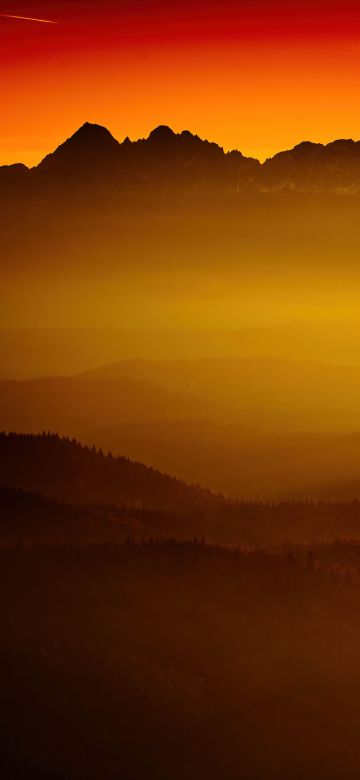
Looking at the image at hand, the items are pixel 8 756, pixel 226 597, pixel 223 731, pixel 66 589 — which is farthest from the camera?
pixel 226 597

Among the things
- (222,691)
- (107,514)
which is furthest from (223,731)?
(107,514)

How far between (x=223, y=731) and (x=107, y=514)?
58.5 m

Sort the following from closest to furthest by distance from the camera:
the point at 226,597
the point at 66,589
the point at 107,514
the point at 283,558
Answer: the point at 66,589 → the point at 226,597 → the point at 283,558 → the point at 107,514

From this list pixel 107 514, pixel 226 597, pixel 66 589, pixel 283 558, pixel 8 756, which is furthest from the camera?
pixel 107 514

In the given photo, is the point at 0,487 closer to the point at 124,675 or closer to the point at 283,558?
the point at 283,558

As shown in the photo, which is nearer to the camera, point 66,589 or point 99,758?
point 99,758

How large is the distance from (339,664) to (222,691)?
1620cm

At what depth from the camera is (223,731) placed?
101812 millimetres

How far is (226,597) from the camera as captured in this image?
122250 millimetres

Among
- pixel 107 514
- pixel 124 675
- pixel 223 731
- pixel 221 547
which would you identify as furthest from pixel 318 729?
pixel 107 514

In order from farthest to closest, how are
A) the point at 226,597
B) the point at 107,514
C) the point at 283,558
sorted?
the point at 107,514 → the point at 283,558 → the point at 226,597

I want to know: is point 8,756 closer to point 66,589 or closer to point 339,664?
point 66,589

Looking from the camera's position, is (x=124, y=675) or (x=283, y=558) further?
(x=283, y=558)

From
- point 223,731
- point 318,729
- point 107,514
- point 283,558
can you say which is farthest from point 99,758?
point 107,514
